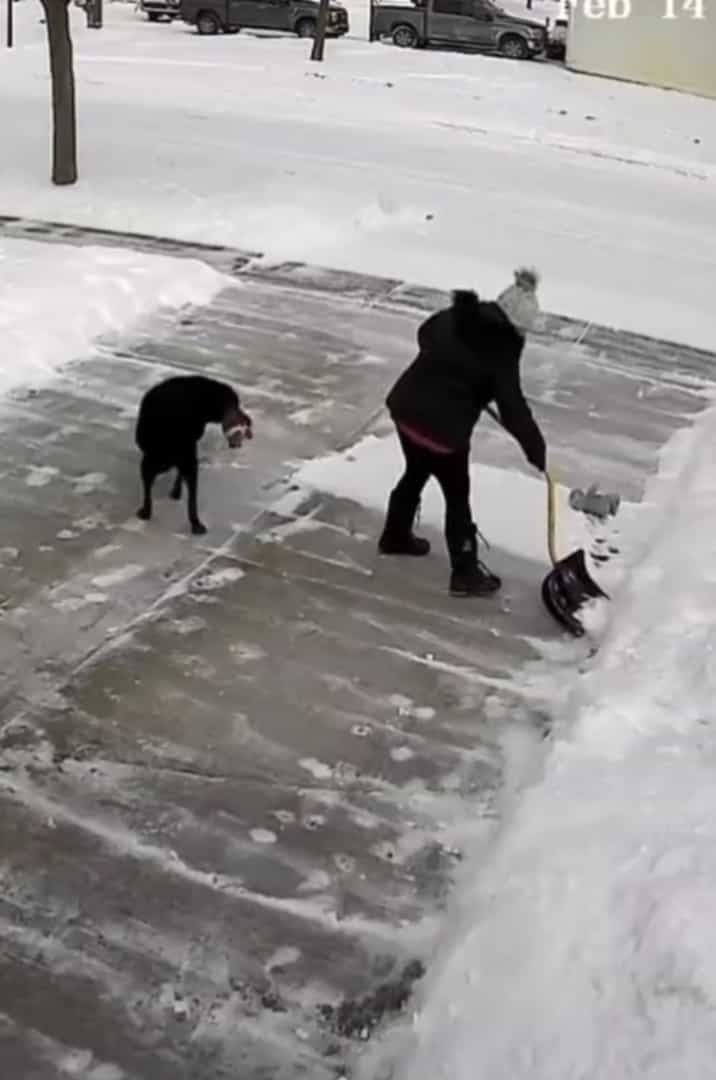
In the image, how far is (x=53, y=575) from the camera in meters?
6.04

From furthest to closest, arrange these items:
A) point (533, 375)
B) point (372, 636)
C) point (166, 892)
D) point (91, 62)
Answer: point (91, 62), point (533, 375), point (372, 636), point (166, 892)

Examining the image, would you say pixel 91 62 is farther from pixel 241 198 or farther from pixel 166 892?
pixel 166 892

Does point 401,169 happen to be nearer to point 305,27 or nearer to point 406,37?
point 305,27

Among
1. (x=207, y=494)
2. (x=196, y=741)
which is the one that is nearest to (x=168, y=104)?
(x=207, y=494)

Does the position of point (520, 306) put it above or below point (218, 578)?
above

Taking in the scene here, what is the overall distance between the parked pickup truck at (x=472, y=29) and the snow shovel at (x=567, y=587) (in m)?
24.7

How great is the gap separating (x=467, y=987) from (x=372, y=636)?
214 cm

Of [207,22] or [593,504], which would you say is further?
[207,22]

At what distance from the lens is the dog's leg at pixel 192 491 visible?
6375mm

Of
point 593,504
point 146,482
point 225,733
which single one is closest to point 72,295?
point 146,482

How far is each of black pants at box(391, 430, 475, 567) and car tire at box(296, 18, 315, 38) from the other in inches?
973

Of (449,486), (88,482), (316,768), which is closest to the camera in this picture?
(316,768)

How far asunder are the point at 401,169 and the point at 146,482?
31.2 ft

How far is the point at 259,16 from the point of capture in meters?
29.0
